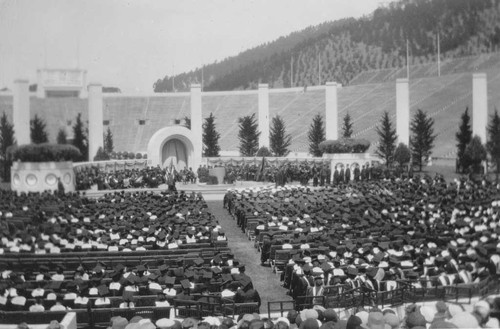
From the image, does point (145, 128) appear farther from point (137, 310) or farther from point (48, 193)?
point (137, 310)

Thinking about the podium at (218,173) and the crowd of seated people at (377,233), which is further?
the podium at (218,173)

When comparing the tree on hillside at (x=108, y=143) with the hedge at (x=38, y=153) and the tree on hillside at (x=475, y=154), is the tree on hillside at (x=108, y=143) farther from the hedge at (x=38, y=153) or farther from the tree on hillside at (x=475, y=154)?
the tree on hillside at (x=475, y=154)

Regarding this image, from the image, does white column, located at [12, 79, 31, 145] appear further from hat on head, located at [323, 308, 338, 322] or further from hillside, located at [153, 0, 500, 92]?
hat on head, located at [323, 308, 338, 322]

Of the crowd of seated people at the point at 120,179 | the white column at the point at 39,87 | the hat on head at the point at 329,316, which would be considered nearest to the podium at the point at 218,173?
the crowd of seated people at the point at 120,179

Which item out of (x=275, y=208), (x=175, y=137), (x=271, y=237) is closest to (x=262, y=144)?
(x=175, y=137)

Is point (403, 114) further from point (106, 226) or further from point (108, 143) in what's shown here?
point (106, 226)

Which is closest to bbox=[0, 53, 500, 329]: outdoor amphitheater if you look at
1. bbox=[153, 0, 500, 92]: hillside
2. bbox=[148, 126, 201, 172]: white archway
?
bbox=[148, 126, 201, 172]: white archway
